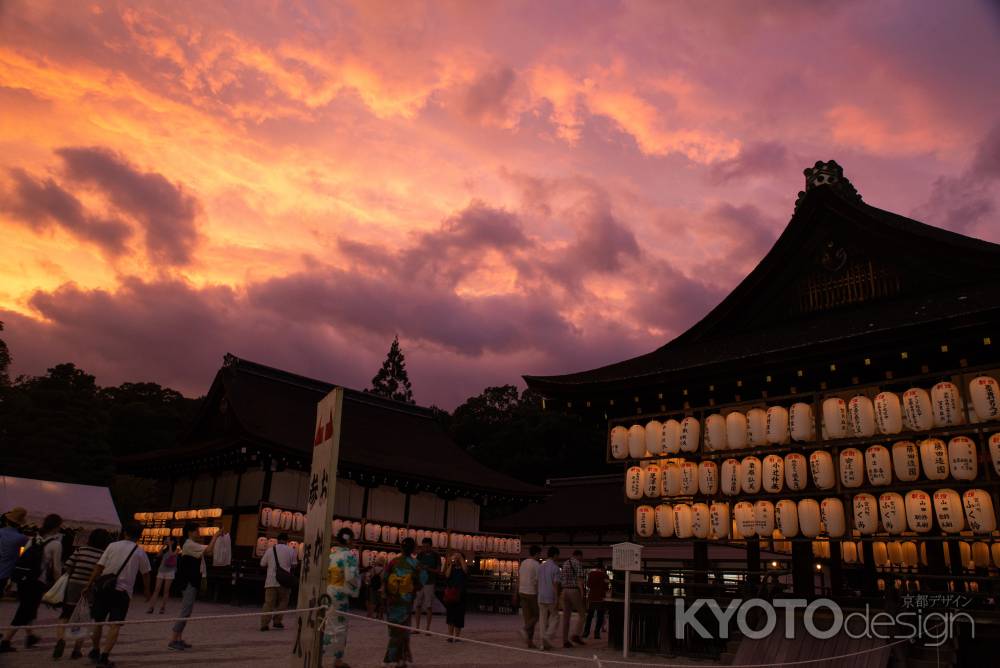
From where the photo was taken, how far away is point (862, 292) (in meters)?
15.4

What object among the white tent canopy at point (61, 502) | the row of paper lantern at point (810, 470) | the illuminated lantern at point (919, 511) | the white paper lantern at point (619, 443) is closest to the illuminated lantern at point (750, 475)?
the row of paper lantern at point (810, 470)

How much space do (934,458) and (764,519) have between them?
331 centimetres

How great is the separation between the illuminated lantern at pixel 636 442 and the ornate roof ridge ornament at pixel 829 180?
6.65m

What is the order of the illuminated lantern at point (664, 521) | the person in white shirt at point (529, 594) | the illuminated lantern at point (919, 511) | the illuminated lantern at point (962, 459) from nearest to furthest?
the illuminated lantern at point (962, 459)
the illuminated lantern at point (919, 511)
the person in white shirt at point (529, 594)
the illuminated lantern at point (664, 521)

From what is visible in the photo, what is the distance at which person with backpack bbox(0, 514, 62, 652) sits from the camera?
Result: 10.0 m

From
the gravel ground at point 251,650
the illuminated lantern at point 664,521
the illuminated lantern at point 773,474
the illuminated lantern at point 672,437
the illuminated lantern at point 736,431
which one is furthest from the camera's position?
the illuminated lantern at point 672,437

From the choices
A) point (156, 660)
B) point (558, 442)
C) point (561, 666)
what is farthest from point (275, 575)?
point (558, 442)

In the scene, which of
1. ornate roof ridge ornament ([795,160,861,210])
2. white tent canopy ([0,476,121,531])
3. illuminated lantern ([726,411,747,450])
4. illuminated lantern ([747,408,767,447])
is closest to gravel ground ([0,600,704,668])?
illuminated lantern ([726,411,747,450])

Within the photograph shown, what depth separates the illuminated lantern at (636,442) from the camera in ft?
52.1

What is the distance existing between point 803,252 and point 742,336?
2.50m

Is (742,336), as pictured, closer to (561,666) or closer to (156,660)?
(561,666)

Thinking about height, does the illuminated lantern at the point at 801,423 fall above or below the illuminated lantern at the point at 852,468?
above

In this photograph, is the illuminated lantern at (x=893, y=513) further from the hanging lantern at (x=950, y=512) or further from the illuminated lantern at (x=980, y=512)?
the illuminated lantern at (x=980, y=512)

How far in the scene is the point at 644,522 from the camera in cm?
1551
